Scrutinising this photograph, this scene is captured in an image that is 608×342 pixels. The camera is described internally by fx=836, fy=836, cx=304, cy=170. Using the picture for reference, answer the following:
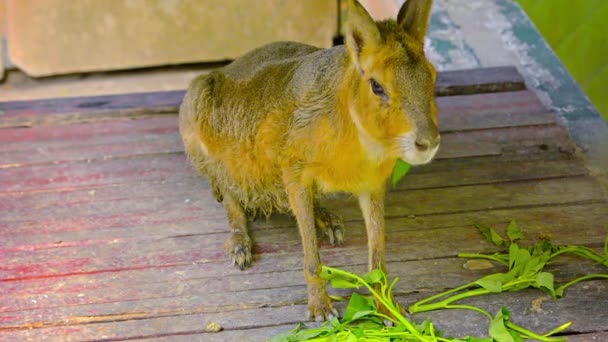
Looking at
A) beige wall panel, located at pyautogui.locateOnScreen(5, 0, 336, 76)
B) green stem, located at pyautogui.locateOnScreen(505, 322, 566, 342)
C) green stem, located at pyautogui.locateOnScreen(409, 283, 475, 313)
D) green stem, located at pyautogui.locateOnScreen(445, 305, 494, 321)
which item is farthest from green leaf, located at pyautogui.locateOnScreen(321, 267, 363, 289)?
beige wall panel, located at pyautogui.locateOnScreen(5, 0, 336, 76)

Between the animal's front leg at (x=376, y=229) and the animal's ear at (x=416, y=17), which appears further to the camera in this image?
the animal's front leg at (x=376, y=229)

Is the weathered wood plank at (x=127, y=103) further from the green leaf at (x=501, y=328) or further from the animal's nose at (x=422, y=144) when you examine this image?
the animal's nose at (x=422, y=144)

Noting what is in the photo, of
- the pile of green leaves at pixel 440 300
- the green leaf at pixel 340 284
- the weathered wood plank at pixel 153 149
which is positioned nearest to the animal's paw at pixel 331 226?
the pile of green leaves at pixel 440 300

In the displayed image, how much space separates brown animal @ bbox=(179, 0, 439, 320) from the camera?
2566 millimetres

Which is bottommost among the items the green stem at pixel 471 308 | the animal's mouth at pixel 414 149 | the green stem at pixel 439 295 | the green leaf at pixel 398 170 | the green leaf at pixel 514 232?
the green leaf at pixel 514 232

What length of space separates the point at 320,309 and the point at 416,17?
109 centimetres

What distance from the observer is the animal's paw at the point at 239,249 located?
331 cm

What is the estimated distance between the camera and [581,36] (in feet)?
16.0

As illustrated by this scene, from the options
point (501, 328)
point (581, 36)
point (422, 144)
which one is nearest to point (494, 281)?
point (501, 328)

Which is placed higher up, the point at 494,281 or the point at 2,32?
the point at 494,281

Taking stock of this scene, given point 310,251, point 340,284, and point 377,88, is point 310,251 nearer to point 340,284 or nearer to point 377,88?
point 340,284

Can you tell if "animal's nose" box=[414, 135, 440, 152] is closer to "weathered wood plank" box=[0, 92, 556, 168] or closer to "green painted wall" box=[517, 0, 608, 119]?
"weathered wood plank" box=[0, 92, 556, 168]

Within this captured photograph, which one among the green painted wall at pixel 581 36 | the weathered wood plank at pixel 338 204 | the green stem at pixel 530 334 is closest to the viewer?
the green stem at pixel 530 334

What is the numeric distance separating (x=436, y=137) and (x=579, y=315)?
0.97 meters
